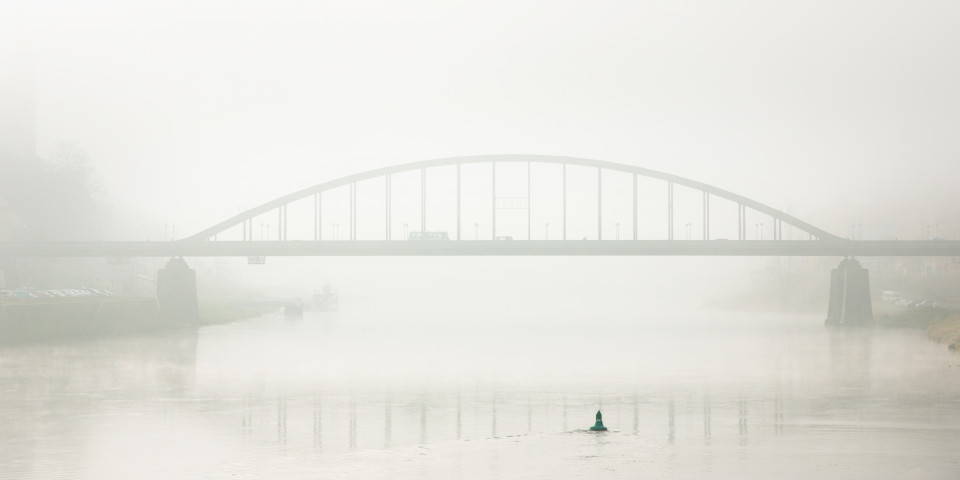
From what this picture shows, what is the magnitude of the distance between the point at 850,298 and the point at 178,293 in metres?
64.3

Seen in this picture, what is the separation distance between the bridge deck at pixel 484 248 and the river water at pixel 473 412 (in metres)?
36.0

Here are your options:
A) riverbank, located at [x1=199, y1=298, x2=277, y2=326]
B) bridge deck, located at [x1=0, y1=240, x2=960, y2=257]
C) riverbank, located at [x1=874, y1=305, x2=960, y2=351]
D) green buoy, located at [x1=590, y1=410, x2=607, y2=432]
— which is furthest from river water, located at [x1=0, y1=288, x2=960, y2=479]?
riverbank, located at [x1=199, y1=298, x2=277, y2=326]

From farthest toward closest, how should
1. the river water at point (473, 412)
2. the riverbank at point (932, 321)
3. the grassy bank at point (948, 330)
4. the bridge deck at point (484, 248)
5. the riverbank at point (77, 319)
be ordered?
the bridge deck at point (484, 248)
the riverbank at point (932, 321)
the grassy bank at point (948, 330)
the riverbank at point (77, 319)
the river water at point (473, 412)

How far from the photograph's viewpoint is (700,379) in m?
55.5

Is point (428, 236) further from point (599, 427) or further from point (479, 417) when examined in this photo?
point (599, 427)

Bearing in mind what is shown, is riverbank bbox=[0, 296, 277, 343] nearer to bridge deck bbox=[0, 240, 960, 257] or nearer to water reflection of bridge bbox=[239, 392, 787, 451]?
bridge deck bbox=[0, 240, 960, 257]

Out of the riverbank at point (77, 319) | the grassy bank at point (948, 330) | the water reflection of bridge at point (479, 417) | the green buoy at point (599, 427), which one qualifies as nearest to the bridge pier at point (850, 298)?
the grassy bank at point (948, 330)

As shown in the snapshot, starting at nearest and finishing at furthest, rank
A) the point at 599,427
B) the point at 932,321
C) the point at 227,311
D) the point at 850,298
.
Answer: the point at 599,427
the point at 932,321
the point at 850,298
the point at 227,311

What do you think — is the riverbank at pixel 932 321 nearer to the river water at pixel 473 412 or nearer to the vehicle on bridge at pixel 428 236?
the river water at pixel 473 412

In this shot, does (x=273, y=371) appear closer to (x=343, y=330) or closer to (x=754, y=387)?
(x=754, y=387)

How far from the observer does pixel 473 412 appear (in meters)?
40.5

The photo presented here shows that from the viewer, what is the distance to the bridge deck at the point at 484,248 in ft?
381

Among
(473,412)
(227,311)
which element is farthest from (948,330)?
(227,311)

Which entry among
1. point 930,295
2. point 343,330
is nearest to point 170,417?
point 343,330
